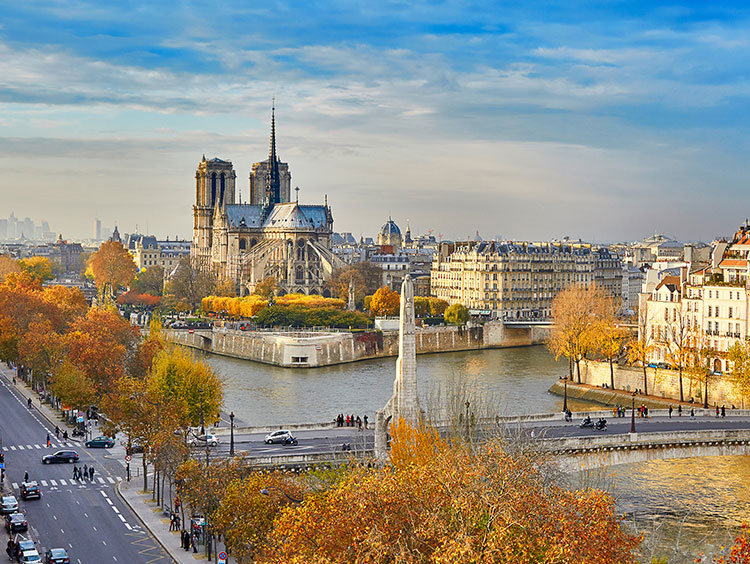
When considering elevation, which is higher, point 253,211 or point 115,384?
point 253,211

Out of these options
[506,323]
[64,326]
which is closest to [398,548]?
[64,326]

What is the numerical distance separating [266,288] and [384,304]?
1921cm

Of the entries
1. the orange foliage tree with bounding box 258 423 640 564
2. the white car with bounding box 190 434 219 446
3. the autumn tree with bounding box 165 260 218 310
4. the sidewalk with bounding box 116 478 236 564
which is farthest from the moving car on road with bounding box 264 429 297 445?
the autumn tree with bounding box 165 260 218 310

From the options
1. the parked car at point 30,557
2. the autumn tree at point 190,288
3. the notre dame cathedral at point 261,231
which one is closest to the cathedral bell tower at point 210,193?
the notre dame cathedral at point 261,231

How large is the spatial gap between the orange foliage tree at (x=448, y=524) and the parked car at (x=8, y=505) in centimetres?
1437

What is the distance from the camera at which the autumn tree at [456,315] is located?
320ft

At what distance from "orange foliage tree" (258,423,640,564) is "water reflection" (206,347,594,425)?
2730cm

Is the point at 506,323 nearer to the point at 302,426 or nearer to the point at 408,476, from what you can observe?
the point at 302,426

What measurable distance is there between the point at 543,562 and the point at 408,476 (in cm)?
362

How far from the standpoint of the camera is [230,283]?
12212 centimetres

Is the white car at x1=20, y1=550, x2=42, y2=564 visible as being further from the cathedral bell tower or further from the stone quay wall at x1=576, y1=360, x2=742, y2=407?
the cathedral bell tower

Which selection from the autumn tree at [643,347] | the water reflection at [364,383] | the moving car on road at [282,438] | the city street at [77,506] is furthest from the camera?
the autumn tree at [643,347]

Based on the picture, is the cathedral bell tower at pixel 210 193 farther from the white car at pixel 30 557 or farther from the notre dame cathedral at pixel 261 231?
the white car at pixel 30 557

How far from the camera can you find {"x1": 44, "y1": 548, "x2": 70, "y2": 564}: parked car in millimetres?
28250
